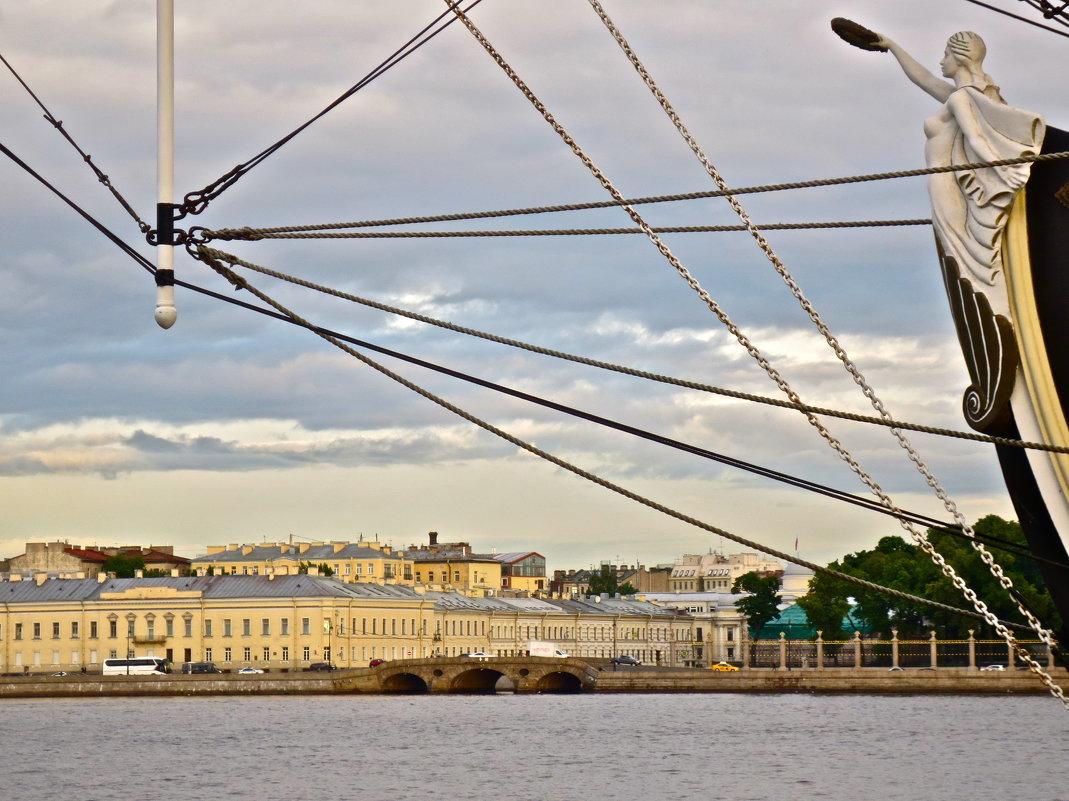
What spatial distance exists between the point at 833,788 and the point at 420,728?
18832mm

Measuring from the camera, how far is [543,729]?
148 feet

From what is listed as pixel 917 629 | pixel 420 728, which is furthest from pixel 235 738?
pixel 917 629

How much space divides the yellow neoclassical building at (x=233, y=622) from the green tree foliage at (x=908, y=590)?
17493 mm

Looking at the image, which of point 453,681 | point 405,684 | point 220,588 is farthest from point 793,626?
point 220,588

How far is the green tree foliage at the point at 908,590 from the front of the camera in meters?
52.8

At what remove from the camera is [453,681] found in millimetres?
67000

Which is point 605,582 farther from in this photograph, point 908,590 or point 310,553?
point 908,590

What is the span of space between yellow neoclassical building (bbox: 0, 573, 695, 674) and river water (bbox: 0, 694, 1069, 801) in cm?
1435

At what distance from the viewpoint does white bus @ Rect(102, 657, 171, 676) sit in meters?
70.6

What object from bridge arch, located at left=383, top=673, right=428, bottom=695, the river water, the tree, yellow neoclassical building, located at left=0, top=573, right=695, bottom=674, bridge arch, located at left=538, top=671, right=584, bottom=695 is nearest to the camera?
the river water

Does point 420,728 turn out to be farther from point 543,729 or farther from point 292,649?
point 292,649

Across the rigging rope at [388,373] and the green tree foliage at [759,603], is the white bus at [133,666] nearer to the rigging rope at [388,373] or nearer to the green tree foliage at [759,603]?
the green tree foliage at [759,603]

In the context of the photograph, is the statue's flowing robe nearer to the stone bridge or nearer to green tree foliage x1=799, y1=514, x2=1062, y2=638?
green tree foliage x1=799, y1=514, x2=1062, y2=638

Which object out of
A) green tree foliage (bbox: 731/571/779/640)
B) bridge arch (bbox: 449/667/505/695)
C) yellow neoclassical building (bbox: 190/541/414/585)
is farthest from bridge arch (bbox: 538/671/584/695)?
yellow neoclassical building (bbox: 190/541/414/585)
